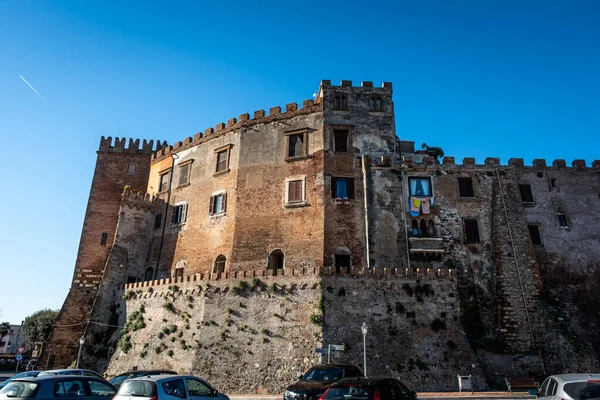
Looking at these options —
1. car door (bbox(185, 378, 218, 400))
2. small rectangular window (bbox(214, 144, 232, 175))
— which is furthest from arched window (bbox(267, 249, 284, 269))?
car door (bbox(185, 378, 218, 400))

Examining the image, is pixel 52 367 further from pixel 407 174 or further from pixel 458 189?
pixel 458 189

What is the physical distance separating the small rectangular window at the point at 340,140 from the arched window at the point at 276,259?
865cm

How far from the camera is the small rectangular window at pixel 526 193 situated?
33.5 metres

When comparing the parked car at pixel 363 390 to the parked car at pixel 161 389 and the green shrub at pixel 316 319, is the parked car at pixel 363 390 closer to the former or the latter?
the parked car at pixel 161 389

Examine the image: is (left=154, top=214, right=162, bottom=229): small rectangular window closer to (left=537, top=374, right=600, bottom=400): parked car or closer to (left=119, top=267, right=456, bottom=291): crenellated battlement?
(left=119, top=267, right=456, bottom=291): crenellated battlement

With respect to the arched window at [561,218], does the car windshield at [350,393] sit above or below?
below

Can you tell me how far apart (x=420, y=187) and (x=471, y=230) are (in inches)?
174

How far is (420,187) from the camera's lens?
30.5 metres

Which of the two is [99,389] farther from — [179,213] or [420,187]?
[179,213]

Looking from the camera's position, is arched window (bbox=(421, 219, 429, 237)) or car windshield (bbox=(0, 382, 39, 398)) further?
arched window (bbox=(421, 219, 429, 237))

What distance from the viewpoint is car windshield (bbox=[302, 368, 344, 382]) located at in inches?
621

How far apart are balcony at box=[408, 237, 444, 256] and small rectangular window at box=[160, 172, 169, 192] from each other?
2219 cm

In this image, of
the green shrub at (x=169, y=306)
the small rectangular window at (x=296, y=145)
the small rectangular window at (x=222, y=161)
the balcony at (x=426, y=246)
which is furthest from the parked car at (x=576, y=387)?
the small rectangular window at (x=222, y=161)

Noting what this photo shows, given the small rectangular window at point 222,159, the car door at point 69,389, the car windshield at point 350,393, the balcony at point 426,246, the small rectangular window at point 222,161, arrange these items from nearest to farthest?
the car windshield at point 350,393, the car door at point 69,389, the balcony at point 426,246, the small rectangular window at point 222,159, the small rectangular window at point 222,161
